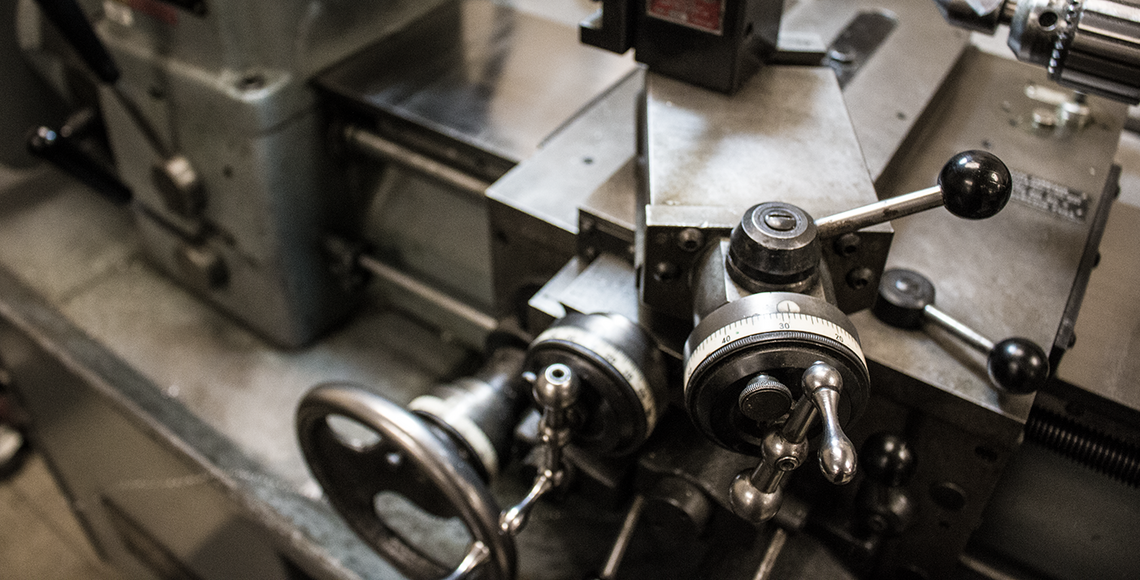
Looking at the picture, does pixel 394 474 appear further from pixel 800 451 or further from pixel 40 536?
pixel 40 536

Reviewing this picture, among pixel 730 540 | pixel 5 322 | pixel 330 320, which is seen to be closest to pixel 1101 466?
pixel 730 540

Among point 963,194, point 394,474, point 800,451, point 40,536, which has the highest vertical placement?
point 963,194

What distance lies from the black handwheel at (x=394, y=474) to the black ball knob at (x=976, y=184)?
1.54 ft

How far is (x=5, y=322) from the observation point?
4.89 ft

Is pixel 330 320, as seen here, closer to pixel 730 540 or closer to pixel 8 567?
pixel 730 540

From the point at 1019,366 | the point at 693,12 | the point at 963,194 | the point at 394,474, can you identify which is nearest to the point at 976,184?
the point at 963,194

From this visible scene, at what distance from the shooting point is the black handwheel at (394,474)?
0.80 metres

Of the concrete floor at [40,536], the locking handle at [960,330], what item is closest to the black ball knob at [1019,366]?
the locking handle at [960,330]

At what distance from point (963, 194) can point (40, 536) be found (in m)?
2.18

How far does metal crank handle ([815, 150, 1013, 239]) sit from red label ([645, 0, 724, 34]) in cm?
30

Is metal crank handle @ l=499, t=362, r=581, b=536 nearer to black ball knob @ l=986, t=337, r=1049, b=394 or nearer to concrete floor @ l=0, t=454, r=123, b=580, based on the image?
black ball knob @ l=986, t=337, r=1049, b=394

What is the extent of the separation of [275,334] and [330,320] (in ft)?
0.30

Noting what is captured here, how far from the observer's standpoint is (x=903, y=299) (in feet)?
2.71

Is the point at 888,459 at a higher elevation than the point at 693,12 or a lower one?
lower
